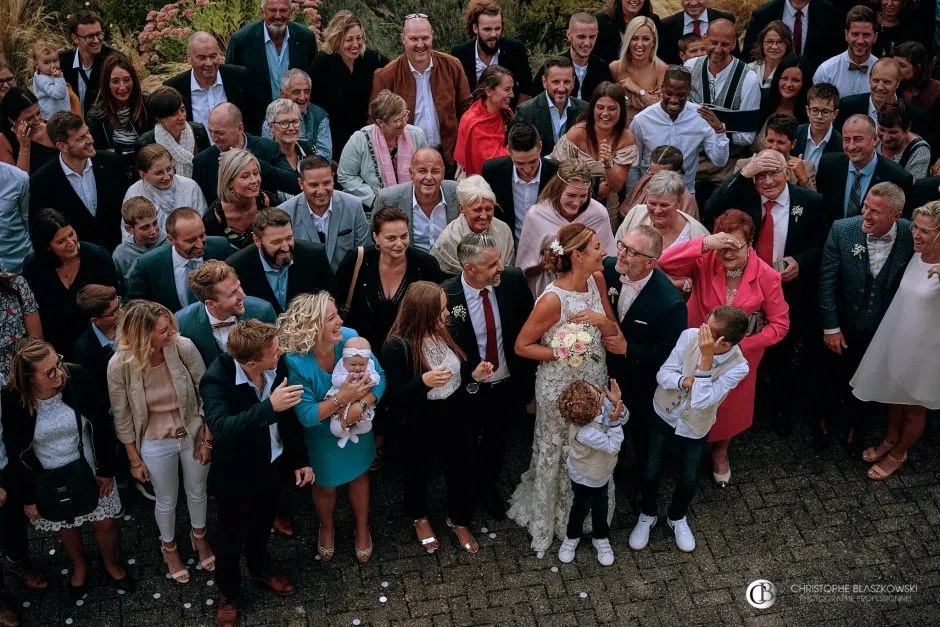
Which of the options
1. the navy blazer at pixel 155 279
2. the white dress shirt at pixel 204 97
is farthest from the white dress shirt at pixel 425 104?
the navy blazer at pixel 155 279

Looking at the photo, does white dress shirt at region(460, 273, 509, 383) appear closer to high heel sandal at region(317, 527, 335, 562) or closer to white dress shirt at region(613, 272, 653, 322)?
white dress shirt at region(613, 272, 653, 322)

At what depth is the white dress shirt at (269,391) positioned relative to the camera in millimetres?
5590

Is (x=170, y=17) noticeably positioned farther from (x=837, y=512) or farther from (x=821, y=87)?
(x=837, y=512)

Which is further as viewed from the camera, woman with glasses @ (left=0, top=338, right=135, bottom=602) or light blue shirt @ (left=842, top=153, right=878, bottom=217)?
light blue shirt @ (left=842, top=153, right=878, bottom=217)

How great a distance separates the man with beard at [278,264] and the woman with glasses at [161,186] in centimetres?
94

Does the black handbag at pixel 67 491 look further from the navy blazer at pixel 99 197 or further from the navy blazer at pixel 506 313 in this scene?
the navy blazer at pixel 506 313

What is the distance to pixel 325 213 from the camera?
23.9 ft

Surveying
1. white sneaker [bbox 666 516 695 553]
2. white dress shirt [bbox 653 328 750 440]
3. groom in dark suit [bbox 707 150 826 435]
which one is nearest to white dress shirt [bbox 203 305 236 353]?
white dress shirt [bbox 653 328 750 440]

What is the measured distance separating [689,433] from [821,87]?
10.9 feet

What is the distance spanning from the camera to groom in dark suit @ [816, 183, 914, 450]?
6.87m

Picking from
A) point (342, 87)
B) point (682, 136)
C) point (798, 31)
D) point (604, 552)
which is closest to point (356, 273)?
point (604, 552)

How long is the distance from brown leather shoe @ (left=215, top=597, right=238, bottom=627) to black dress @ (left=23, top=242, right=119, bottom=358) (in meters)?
2.19

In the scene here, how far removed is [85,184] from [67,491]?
274 centimetres

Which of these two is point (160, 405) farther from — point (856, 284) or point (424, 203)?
point (856, 284)
